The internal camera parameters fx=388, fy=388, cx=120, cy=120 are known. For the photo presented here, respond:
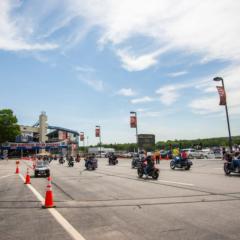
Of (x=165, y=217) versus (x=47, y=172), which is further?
(x=47, y=172)

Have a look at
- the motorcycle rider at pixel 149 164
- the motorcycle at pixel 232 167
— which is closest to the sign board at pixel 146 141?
the motorcycle at pixel 232 167

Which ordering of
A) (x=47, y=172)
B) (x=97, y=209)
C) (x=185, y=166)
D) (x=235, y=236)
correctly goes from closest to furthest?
1. (x=235, y=236)
2. (x=97, y=209)
3. (x=47, y=172)
4. (x=185, y=166)

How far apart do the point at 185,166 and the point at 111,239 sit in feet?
87.6

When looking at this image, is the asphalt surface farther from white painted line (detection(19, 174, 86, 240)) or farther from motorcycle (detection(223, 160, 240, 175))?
motorcycle (detection(223, 160, 240, 175))

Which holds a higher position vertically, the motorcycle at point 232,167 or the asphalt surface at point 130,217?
the motorcycle at point 232,167

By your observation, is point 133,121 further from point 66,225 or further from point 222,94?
point 66,225

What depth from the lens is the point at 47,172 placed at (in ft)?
95.4

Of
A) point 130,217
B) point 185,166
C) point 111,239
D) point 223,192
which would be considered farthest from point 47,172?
point 111,239

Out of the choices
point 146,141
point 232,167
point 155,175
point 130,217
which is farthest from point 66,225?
point 146,141

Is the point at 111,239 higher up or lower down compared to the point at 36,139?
lower down

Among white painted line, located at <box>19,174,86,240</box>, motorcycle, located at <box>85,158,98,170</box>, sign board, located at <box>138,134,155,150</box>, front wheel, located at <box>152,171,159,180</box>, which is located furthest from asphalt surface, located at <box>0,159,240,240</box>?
sign board, located at <box>138,134,155,150</box>

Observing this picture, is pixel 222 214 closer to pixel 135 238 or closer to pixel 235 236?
pixel 235 236

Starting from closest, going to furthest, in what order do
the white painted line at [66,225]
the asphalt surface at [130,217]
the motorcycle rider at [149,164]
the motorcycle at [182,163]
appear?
the white painted line at [66,225]
the asphalt surface at [130,217]
the motorcycle rider at [149,164]
the motorcycle at [182,163]

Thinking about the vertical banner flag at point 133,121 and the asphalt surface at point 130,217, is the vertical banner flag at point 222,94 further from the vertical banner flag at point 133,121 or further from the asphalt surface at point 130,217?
the vertical banner flag at point 133,121
